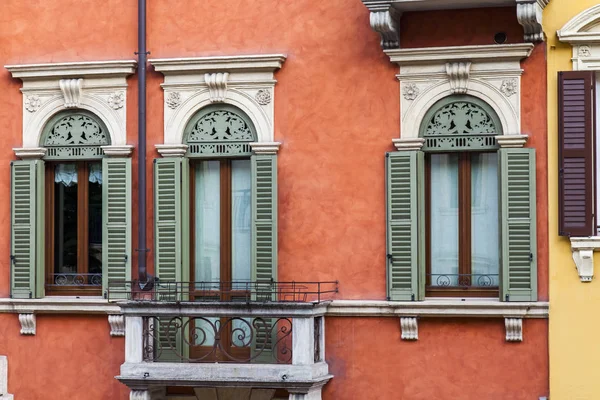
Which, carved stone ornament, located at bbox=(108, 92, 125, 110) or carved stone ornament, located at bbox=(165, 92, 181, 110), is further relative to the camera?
carved stone ornament, located at bbox=(108, 92, 125, 110)

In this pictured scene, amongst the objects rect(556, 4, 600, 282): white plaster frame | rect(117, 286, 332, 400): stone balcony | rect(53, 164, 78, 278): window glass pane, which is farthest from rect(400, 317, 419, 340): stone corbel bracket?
rect(53, 164, 78, 278): window glass pane

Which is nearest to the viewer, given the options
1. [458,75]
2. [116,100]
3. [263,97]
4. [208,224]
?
[458,75]

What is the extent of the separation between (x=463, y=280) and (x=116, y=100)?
4865 mm

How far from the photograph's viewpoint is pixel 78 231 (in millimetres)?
17203

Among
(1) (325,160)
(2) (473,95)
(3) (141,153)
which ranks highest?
(2) (473,95)

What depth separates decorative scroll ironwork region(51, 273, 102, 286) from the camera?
17.1 metres

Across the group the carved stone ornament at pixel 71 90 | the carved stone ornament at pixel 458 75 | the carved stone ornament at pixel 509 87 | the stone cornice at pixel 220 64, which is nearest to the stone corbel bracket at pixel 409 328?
the carved stone ornament at pixel 458 75

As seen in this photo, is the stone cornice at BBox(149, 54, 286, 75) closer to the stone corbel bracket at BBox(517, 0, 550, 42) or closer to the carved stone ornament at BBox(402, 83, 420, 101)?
the carved stone ornament at BBox(402, 83, 420, 101)

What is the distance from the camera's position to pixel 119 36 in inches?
671

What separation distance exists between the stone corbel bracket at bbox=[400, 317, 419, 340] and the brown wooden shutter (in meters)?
2.02

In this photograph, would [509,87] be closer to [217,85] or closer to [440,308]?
[440,308]

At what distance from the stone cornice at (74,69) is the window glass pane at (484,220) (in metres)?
4.47

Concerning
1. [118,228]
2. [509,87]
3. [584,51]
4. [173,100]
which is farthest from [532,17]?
[118,228]

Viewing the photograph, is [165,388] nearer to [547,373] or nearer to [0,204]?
[0,204]
